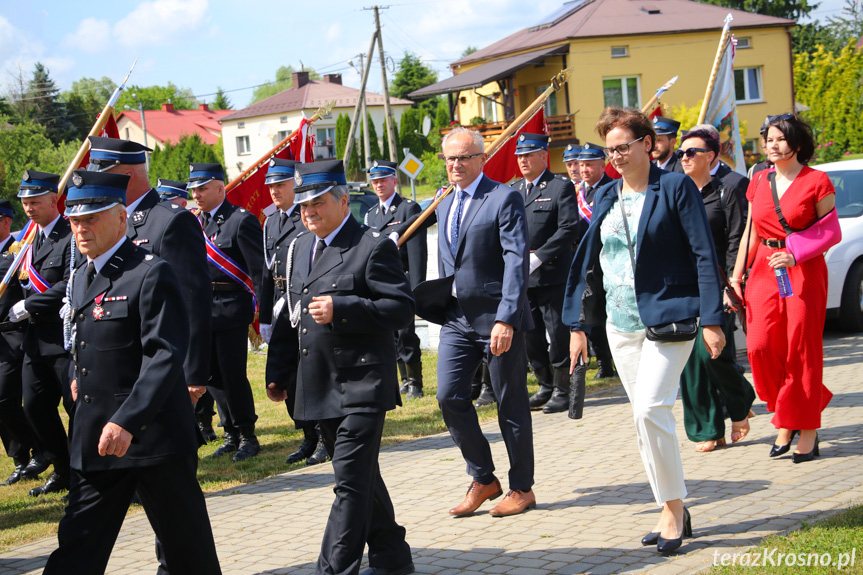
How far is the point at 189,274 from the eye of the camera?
589cm

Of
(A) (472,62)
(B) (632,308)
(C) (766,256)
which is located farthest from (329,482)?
(A) (472,62)

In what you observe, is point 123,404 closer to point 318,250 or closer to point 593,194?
point 318,250

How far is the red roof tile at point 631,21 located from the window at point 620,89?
208cm

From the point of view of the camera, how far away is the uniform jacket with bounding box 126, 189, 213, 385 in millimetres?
5828

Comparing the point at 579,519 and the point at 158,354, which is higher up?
the point at 158,354

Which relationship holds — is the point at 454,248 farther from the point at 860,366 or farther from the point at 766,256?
the point at 860,366

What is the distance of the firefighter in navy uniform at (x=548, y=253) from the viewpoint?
9.41 meters

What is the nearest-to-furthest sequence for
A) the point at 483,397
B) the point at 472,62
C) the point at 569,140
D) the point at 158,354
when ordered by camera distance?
the point at 158,354
the point at 483,397
the point at 569,140
the point at 472,62

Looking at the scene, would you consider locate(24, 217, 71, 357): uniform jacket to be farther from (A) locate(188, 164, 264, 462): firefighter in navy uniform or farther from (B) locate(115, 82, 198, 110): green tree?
(B) locate(115, 82, 198, 110): green tree

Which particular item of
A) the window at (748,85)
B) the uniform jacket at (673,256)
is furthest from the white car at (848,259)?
the window at (748,85)

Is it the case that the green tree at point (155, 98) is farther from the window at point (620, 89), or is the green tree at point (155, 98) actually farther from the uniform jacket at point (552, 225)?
the uniform jacket at point (552, 225)

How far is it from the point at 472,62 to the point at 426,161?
5648 mm

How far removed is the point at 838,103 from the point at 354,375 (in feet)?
133

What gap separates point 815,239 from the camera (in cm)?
682
